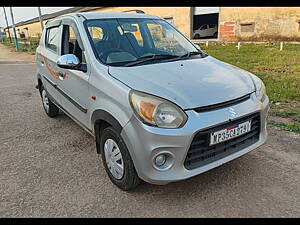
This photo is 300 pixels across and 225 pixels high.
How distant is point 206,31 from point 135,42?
75.1 ft

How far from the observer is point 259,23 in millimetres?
16922

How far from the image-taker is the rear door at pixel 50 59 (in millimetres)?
3633

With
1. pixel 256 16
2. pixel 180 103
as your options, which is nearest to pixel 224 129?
pixel 180 103

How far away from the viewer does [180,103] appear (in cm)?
210

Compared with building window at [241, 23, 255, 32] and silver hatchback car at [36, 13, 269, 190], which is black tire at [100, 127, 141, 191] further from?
building window at [241, 23, 255, 32]

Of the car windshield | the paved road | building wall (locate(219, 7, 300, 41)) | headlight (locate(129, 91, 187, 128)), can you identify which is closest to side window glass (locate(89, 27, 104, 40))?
the car windshield

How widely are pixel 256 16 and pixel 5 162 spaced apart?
58.2 feet

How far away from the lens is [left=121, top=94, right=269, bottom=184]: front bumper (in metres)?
2.03

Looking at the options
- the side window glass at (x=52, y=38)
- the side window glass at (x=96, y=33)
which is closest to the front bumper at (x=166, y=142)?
the side window glass at (x=96, y=33)

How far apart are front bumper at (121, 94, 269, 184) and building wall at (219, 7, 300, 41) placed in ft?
53.2

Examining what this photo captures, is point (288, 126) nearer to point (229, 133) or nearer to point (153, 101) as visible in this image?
point (229, 133)

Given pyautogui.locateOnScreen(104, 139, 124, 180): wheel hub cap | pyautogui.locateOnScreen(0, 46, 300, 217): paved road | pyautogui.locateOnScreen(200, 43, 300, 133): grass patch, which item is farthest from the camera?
pyautogui.locateOnScreen(200, 43, 300, 133): grass patch

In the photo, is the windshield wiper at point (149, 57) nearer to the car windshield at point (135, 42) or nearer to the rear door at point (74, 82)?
the car windshield at point (135, 42)

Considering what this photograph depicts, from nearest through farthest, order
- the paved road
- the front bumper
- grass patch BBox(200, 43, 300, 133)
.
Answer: the front bumper
the paved road
grass patch BBox(200, 43, 300, 133)
